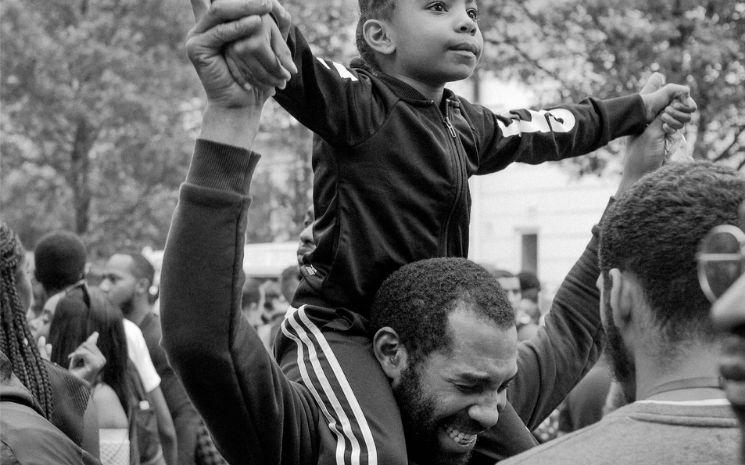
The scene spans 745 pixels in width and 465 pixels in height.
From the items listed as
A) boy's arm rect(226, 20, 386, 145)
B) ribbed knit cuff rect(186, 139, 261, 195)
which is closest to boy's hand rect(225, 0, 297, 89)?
ribbed knit cuff rect(186, 139, 261, 195)

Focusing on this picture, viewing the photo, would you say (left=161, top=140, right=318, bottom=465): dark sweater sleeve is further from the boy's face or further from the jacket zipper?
the boy's face

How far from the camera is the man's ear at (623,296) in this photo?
7.46 ft

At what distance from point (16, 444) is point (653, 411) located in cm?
127

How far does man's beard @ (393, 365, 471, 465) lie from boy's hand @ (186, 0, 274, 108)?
107cm

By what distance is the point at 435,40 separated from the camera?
11.2 feet

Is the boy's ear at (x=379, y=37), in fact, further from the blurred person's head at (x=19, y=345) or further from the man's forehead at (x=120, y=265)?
the man's forehead at (x=120, y=265)

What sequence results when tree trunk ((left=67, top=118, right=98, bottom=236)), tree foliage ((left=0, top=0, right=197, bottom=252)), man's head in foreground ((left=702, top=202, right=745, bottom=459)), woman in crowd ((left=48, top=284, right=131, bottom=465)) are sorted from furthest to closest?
tree trunk ((left=67, top=118, right=98, bottom=236))
tree foliage ((left=0, top=0, right=197, bottom=252))
woman in crowd ((left=48, top=284, right=131, bottom=465))
man's head in foreground ((left=702, top=202, right=745, bottom=459))

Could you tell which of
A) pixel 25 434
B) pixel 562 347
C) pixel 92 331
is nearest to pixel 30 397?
pixel 25 434

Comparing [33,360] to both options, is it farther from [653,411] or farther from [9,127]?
[9,127]

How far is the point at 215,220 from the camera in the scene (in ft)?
7.70

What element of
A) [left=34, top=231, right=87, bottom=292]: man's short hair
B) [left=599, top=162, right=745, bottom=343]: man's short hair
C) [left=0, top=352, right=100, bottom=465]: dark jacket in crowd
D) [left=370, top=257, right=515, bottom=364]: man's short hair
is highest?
[left=599, top=162, right=745, bottom=343]: man's short hair

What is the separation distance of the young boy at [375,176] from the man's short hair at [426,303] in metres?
0.07

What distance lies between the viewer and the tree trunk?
713 inches

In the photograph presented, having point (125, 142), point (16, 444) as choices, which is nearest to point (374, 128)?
point (16, 444)
